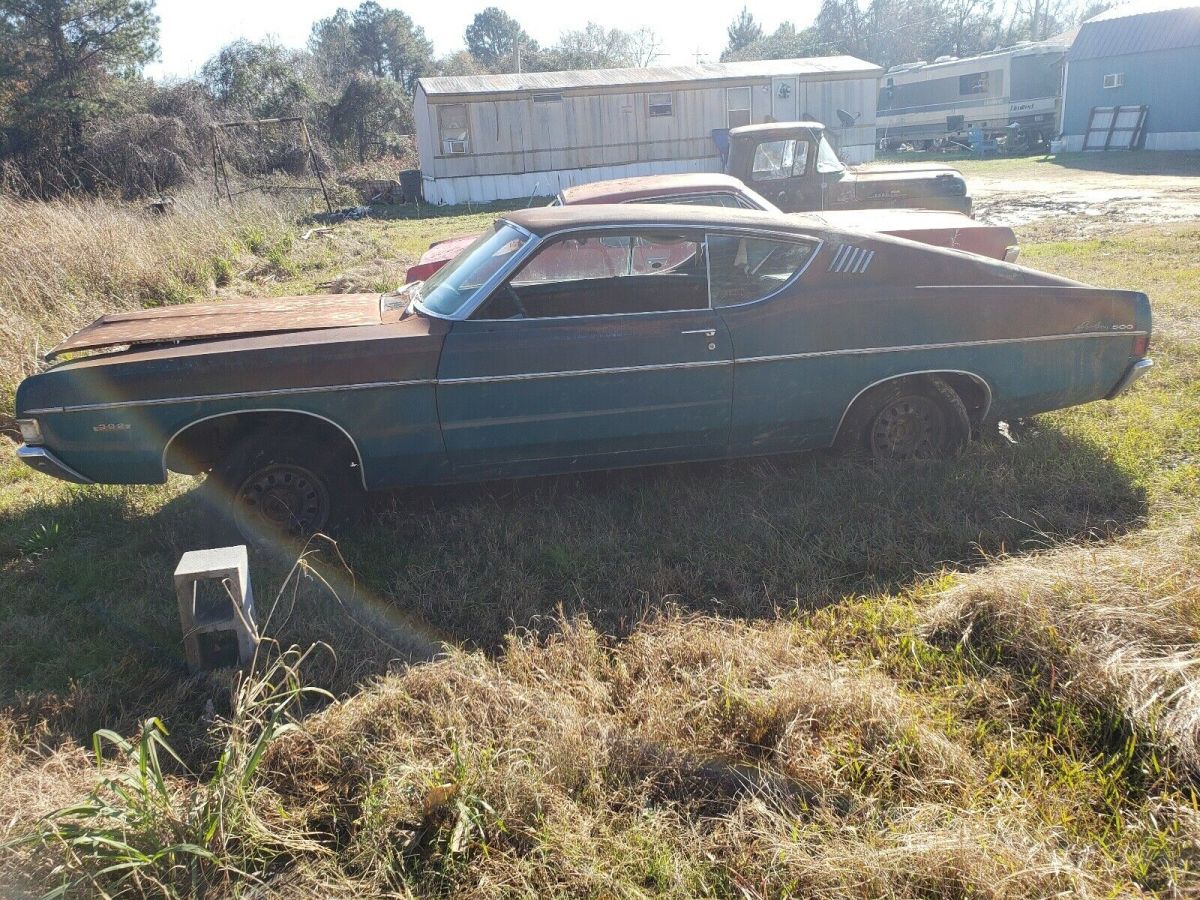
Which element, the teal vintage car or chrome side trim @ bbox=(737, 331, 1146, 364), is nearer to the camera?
the teal vintage car

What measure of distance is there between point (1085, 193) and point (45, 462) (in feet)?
62.9

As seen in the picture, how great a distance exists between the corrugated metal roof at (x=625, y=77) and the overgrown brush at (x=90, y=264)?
1258 cm

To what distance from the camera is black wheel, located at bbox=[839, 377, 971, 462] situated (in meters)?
4.65

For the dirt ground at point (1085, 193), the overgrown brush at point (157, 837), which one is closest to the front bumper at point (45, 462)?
the overgrown brush at point (157, 837)

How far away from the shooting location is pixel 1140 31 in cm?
2722

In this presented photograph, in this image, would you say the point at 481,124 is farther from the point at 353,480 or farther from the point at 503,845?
the point at 503,845

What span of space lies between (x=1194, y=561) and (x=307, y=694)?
3.49 m

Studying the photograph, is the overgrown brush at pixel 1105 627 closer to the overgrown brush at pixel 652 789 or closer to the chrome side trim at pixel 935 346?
the overgrown brush at pixel 652 789

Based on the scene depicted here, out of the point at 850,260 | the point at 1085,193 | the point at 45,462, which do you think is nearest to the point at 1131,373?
the point at 850,260

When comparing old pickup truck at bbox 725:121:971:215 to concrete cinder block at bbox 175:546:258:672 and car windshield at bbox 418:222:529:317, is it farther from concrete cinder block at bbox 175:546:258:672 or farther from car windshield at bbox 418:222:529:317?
concrete cinder block at bbox 175:546:258:672

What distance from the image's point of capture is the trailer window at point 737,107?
24734 millimetres

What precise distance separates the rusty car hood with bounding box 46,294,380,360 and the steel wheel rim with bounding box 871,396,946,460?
2.75m

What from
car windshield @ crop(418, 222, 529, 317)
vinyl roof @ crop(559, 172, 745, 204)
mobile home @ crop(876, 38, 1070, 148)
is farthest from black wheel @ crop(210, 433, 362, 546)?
mobile home @ crop(876, 38, 1070, 148)

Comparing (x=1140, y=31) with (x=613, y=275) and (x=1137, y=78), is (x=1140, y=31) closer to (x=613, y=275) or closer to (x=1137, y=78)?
(x=1137, y=78)
